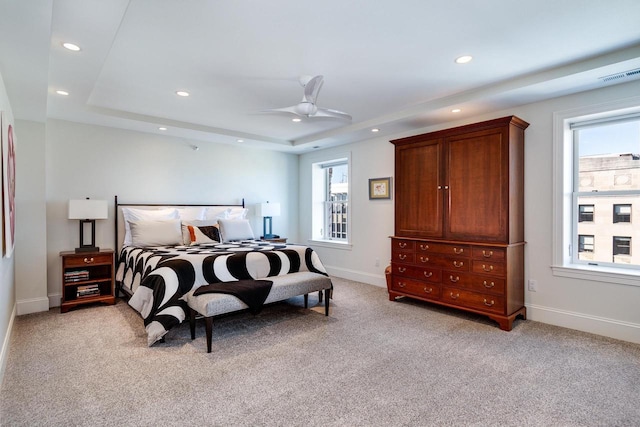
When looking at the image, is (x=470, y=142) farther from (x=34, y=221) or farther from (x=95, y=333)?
(x=34, y=221)

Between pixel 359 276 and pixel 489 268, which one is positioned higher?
pixel 489 268

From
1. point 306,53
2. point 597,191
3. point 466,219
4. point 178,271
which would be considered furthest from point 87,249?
point 597,191

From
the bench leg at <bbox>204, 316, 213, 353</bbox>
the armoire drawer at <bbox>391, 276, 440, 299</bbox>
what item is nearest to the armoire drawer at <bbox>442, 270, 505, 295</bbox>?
the armoire drawer at <bbox>391, 276, 440, 299</bbox>

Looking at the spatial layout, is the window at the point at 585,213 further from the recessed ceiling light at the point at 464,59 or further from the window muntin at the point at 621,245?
the recessed ceiling light at the point at 464,59

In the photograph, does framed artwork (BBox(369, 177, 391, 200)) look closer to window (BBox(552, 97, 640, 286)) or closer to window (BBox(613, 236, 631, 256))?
window (BBox(552, 97, 640, 286))

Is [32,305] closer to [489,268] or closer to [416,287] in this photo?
[416,287]

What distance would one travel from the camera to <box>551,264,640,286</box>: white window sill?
10.1ft

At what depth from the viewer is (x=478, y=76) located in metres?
3.21

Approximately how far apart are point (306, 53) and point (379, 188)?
2909mm

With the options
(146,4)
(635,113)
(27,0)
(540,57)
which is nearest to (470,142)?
(540,57)

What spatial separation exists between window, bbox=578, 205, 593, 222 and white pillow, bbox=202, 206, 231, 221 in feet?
15.8

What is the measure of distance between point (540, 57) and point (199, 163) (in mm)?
4745

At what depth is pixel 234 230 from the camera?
5.18 m

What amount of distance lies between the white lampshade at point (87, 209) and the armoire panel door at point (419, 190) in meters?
3.80
